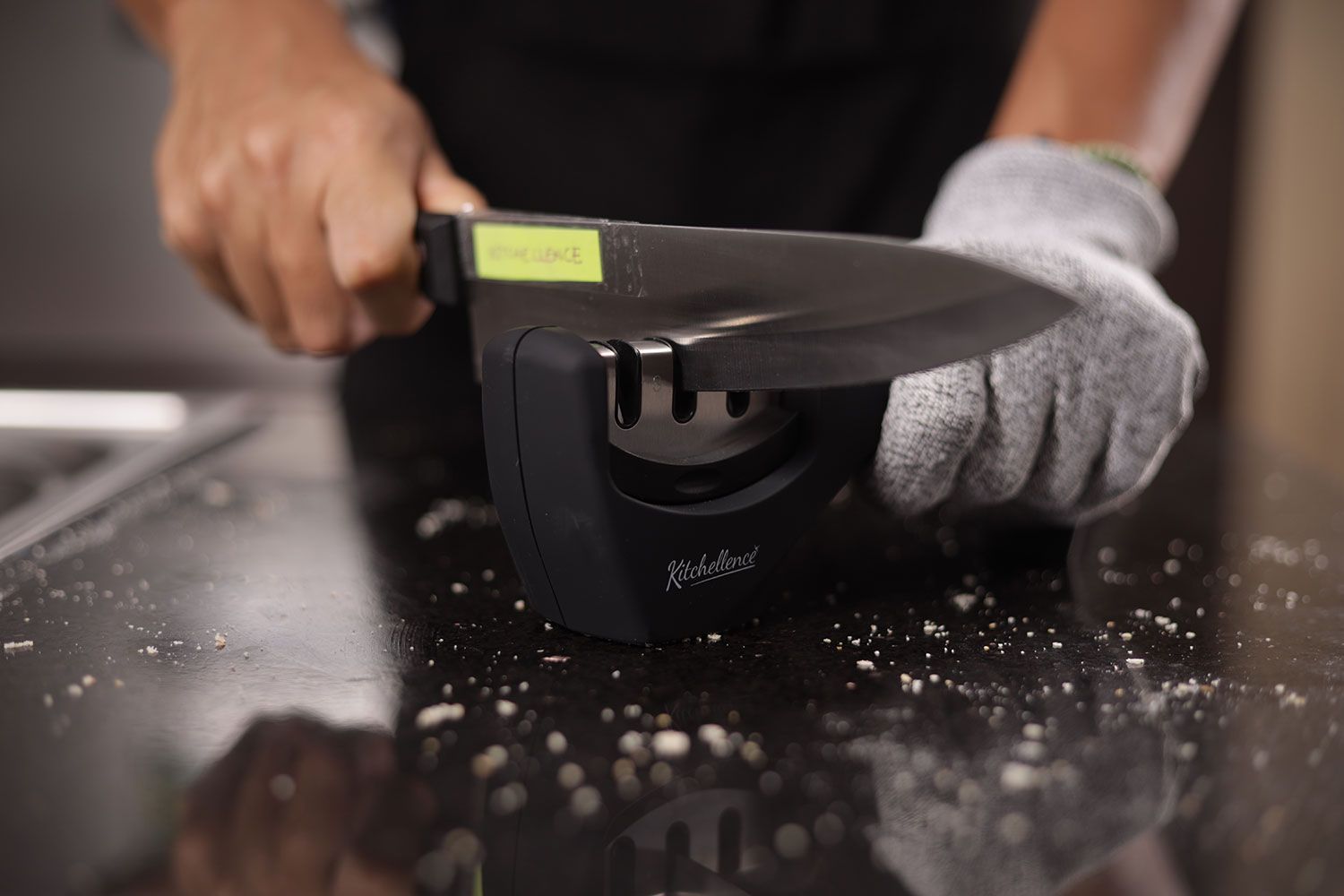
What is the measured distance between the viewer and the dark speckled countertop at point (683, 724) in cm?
39

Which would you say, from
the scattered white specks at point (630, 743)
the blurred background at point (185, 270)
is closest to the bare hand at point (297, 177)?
the scattered white specks at point (630, 743)

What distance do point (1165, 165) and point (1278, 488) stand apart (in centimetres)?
32

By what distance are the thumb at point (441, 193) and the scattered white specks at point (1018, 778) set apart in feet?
1.90

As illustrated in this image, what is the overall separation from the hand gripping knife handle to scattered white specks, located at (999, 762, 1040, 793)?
0.19m

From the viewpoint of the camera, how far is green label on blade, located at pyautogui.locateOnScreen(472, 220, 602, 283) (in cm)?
64

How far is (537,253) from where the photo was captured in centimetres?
69

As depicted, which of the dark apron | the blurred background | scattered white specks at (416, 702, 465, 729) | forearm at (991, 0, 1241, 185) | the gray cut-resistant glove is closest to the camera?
scattered white specks at (416, 702, 465, 729)

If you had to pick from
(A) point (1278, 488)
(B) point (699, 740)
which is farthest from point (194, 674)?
(A) point (1278, 488)

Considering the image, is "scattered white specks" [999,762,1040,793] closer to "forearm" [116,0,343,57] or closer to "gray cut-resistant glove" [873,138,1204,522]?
"gray cut-resistant glove" [873,138,1204,522]

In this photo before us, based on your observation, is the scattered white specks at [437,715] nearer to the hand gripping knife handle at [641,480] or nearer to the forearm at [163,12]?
the hand gripping knife handle at [641,480]

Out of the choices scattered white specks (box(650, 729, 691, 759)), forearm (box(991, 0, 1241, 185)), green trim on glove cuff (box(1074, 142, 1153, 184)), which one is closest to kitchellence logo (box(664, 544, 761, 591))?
scattered white specks (box(650, 729, 691, 759))

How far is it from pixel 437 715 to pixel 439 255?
1.29 ft

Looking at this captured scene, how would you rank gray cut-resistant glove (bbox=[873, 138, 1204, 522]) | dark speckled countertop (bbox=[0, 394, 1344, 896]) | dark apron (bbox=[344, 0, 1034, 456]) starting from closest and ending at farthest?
1. dark speckled countertop (bbox=[0, 394, 1344, 896])
2. gray cut-resistant glove (bbox=[873, 138, 1204, 522])
3. dark apron (bbox=[344, 0, 1034, 456])

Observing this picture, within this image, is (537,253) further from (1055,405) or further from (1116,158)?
(1116,158)
